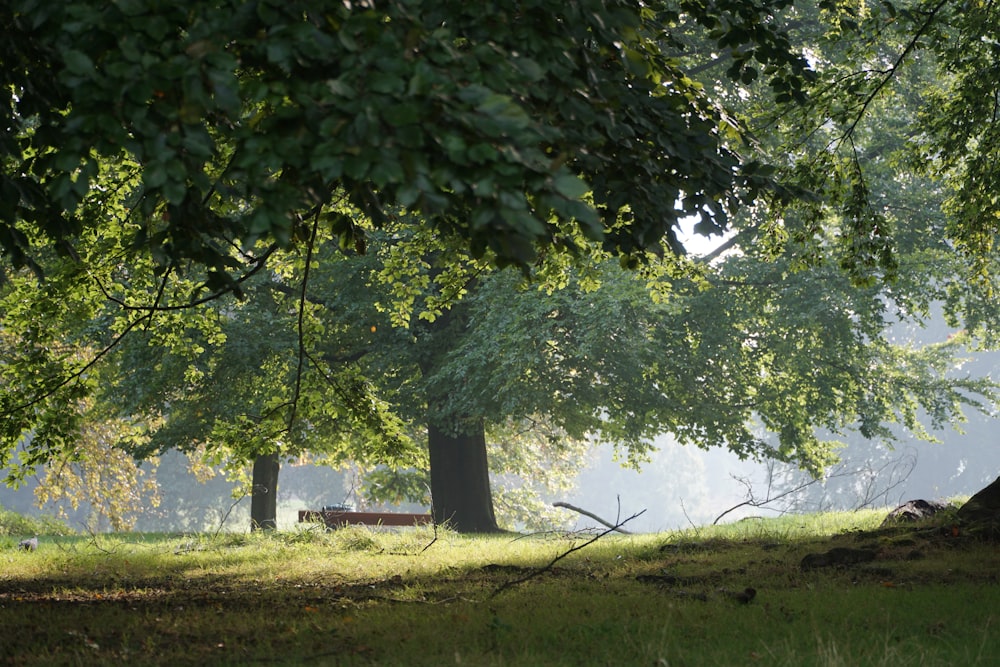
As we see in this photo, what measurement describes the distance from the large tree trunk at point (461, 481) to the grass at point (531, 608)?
801cm

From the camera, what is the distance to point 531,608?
6.67 m

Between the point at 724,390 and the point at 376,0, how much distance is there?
15004 mm

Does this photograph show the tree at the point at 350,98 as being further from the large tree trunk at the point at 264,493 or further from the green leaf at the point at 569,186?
the large tree trunk at the point at 264,493

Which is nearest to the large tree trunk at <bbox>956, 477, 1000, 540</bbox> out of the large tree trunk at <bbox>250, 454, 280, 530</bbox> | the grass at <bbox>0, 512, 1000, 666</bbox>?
the grass at <bbox>0, 512, 1000, 666</bbox>

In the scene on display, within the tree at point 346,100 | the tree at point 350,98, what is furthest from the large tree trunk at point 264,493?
the tree at point 350,98

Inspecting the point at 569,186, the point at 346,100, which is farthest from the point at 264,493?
the point at 569,186

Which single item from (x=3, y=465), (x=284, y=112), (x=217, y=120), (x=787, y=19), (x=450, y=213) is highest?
(x=787, y=19)

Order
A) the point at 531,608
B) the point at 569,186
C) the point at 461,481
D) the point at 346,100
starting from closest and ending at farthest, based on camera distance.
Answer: the point at 569,186
the point at 346,100
the point at 531,608
the point at 461,481

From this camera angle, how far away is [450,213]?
6.70 metres

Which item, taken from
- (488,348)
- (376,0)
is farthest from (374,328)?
(376,0)

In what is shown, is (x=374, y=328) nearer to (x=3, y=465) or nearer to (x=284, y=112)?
(x=3, y=465)

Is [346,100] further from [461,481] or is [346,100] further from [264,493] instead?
[264,493]

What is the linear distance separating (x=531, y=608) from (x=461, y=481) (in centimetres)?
1283

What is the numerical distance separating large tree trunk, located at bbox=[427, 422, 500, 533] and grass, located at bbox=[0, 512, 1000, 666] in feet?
26.3
